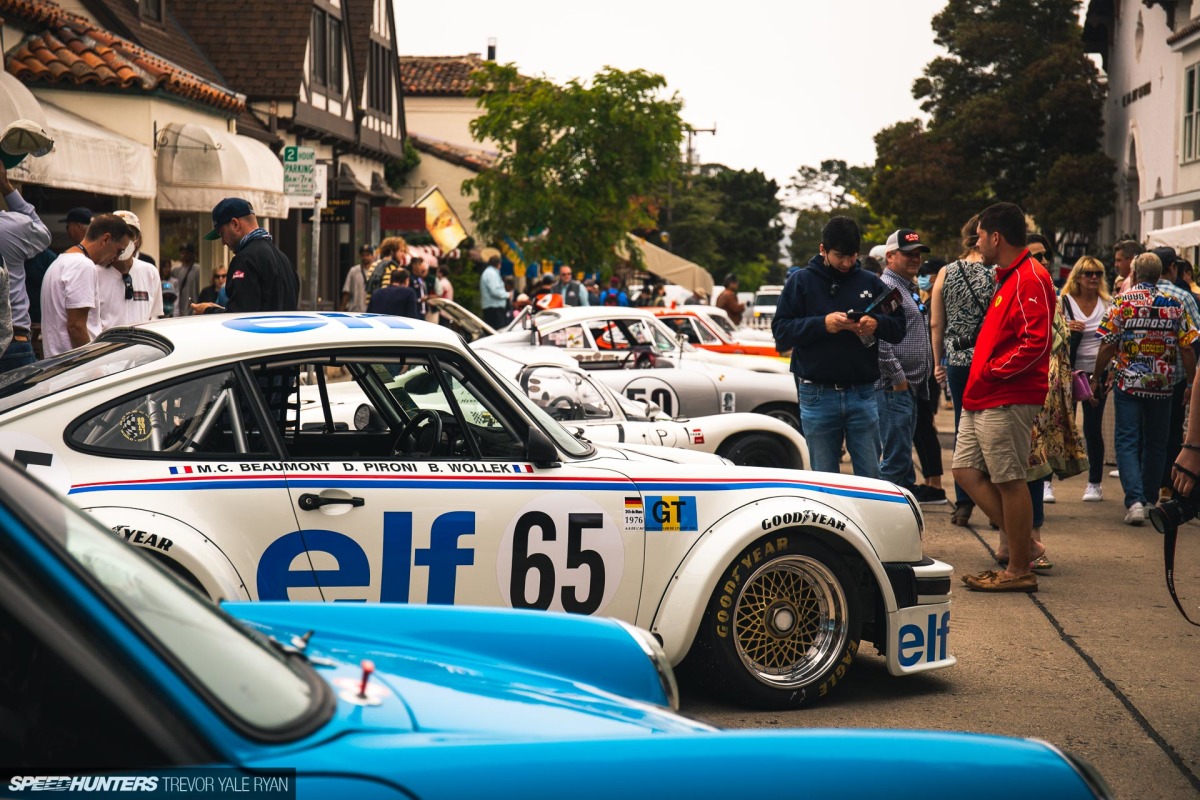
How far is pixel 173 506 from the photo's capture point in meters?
4.69

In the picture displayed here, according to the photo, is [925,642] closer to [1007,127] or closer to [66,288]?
[66,288]

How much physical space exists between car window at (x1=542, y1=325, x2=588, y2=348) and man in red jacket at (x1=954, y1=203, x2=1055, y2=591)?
20.8 feet

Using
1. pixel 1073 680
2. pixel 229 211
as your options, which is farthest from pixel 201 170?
pixel 1073 680

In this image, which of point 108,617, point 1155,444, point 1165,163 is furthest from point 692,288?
point 108,617

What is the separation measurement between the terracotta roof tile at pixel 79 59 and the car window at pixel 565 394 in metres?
9.63

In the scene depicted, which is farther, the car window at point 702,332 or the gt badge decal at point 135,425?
the car window at point 702,332

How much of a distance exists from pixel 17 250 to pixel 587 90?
21.0 m

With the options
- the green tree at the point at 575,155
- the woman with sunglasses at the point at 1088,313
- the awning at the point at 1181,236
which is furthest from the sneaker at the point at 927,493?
the green tree at the point at 575,155

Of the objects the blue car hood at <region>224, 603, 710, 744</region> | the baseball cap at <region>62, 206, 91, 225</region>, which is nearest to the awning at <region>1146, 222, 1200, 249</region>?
the baseball cap at <region>62, 206, 91, 225</region>

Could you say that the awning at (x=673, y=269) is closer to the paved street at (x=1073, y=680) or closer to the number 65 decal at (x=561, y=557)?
the paved street at (x=1073, y=680)

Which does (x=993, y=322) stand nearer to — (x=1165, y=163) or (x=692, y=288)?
(x=1165, y=163)

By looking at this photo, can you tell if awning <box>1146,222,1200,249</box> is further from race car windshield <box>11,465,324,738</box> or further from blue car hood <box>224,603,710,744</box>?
race car windshield <box>11,465,324,738</box>

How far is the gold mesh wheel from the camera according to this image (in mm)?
5394

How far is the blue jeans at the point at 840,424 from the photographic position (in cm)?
789
